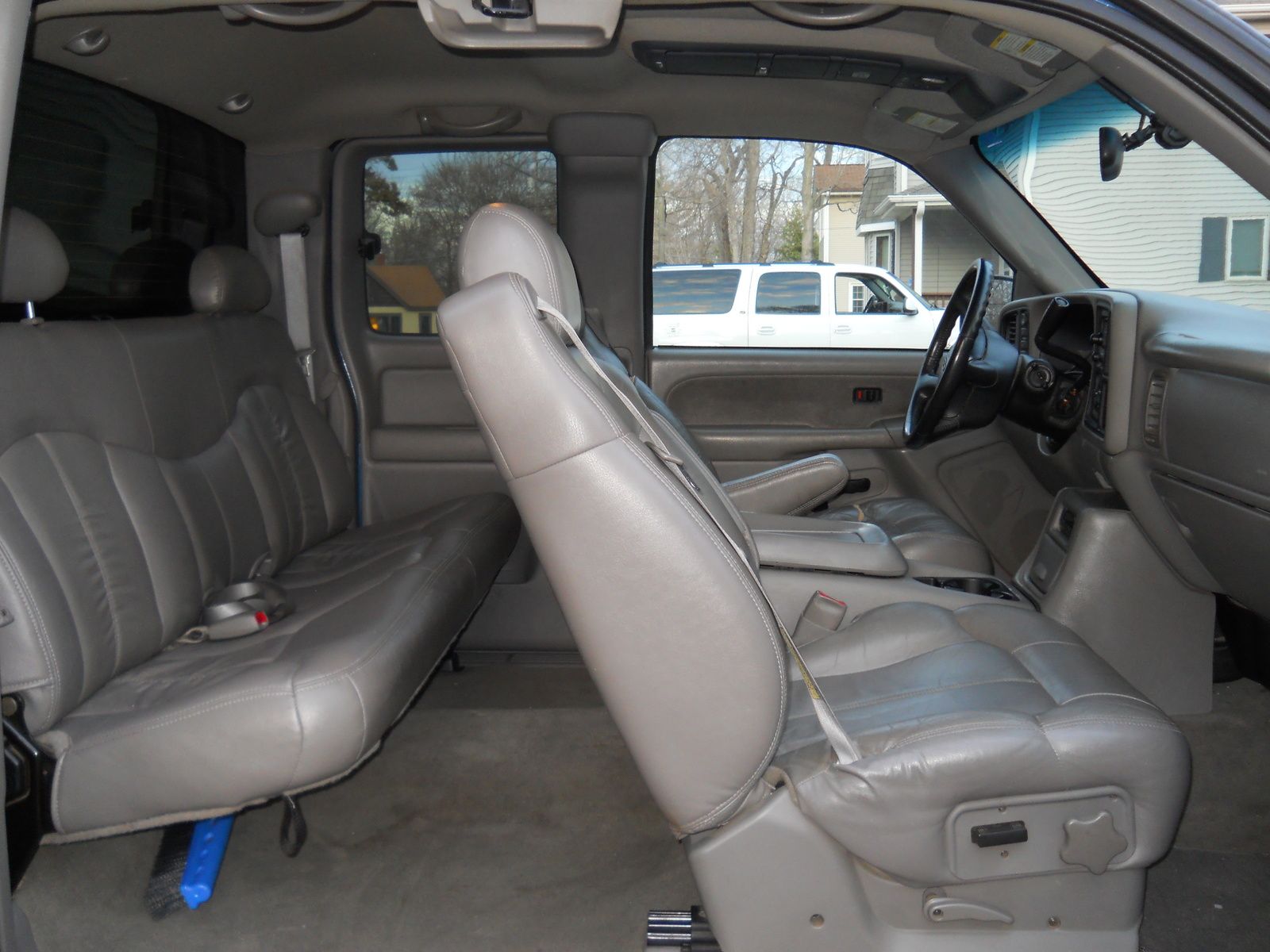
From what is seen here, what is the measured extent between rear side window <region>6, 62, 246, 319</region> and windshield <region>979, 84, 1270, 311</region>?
6.76 feet

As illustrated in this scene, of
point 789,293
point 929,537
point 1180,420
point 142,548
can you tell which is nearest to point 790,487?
point 929,537

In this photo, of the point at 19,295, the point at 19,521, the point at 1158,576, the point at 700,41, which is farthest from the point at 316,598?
the point at 1158,576

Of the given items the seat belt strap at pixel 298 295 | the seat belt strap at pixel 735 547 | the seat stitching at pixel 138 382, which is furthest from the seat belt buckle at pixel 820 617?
the seat belt strap at pixel 298 295

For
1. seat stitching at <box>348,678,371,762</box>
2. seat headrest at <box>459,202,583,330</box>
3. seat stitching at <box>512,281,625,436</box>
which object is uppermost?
seat headrest at <box>459,202,583,330</box>

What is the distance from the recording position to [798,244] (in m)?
3.35

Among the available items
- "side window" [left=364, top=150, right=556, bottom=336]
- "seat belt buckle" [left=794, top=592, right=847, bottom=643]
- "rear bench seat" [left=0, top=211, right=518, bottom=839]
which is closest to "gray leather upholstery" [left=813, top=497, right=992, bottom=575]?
"seat belt buckle" [left=794, top=592, right=847, bottom=643]

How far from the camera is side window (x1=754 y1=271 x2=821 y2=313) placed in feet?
10.8

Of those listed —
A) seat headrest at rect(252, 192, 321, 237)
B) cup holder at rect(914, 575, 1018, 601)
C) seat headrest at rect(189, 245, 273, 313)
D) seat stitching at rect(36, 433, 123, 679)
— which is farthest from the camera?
seat headrest at rect(252, 192, 321, 237)

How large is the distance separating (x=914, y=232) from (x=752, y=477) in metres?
1.14

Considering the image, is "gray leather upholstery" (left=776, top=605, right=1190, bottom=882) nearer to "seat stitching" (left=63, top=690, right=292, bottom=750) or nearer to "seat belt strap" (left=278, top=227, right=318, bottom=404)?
"seat stitching" (left=63, top=690, right=292, bottom=750)

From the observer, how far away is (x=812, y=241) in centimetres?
335

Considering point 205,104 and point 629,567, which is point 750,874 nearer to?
point 629,567

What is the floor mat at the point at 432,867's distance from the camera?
1.76m

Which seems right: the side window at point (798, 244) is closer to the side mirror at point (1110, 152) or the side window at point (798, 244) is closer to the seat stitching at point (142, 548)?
the side mirror at point (1110, 152)
